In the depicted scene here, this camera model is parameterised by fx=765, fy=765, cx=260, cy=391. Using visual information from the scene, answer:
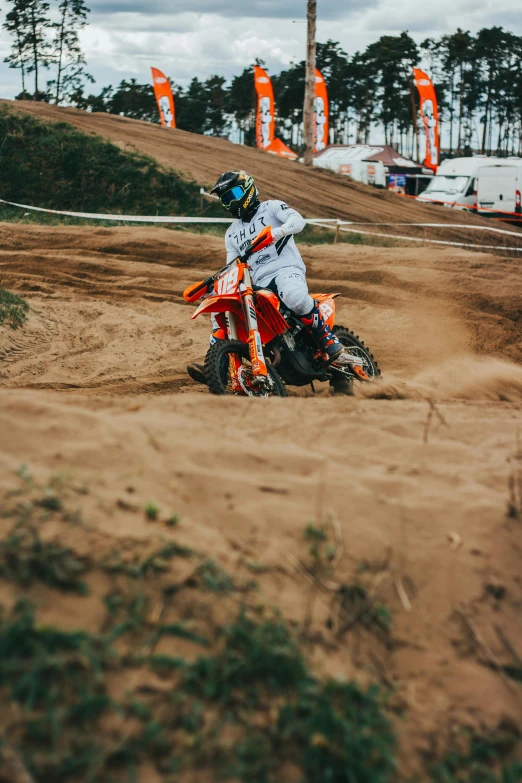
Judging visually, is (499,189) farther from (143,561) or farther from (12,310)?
(143,561)

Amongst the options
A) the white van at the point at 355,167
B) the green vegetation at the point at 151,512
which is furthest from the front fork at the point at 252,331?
the white van at the point at 355,167

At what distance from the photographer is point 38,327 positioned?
10234mm

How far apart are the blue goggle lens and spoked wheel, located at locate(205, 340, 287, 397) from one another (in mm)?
1386

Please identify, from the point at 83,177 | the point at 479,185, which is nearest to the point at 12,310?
the point at 83,177

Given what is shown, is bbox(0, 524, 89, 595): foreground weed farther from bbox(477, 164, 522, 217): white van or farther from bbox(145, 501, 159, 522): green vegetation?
bbox(477, 164, 522, 217): white van

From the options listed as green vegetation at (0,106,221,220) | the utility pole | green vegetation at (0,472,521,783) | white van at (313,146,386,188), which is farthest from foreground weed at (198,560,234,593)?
white van at (313,146,386,188)

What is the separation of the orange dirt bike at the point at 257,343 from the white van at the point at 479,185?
2153cm

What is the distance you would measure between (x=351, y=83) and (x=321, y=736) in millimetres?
70666

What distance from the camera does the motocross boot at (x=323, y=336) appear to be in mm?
6875

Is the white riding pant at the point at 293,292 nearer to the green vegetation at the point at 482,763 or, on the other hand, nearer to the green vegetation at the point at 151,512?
the green vegetation at the point at 151,512

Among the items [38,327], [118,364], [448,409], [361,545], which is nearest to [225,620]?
[361,545]

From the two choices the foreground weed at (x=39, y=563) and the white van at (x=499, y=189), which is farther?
the white van at (x=499, y=189)

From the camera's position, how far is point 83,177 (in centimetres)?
2292

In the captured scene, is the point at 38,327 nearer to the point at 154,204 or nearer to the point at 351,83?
the point at 154,204
